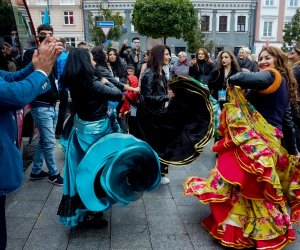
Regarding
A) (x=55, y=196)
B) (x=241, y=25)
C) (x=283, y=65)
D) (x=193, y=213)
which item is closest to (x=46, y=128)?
(x=55, y=196)

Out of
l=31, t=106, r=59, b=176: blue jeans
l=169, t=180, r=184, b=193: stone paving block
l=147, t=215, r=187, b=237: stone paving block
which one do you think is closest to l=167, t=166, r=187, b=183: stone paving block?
l=169, t=180, r=184, b=193: stone paving block

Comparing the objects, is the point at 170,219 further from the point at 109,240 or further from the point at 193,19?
the point at 193,19

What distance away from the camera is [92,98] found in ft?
11.3

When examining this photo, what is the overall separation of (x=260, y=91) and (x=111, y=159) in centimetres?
142

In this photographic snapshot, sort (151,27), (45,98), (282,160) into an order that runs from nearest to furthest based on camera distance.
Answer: (282,160) < (45,98) < (151,27)

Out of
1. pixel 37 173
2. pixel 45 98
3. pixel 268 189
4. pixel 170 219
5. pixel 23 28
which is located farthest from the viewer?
pixel 23 28

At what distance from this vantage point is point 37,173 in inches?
197

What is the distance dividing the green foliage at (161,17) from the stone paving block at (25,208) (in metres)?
28.5

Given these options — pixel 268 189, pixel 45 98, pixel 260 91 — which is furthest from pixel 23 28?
pixel 268 189

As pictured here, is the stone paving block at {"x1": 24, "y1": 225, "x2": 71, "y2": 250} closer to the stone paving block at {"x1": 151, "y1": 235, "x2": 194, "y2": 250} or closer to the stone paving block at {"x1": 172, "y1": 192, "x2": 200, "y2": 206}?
the stone paving block at {"x1": 151, "y1": 235, "x2": 194, "y2": 250}

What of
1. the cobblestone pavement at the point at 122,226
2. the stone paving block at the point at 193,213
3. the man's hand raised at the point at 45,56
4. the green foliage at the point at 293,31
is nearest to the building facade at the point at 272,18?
the green foliage at the point at 293,31

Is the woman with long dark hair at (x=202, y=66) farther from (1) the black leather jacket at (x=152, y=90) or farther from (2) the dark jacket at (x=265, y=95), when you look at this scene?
(2) the dark jacket at (x=265, y=95)

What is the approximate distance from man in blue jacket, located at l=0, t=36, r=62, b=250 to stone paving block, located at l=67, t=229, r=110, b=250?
3.38 ft

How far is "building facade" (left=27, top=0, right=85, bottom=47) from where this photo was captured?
134ft
